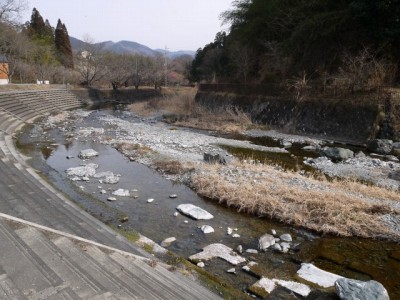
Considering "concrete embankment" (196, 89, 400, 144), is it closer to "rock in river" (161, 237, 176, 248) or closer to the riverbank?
the riverbank

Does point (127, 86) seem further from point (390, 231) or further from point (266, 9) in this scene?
point (390, 231)

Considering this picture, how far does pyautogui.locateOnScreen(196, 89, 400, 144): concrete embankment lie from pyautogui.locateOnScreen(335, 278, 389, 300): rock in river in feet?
52.1

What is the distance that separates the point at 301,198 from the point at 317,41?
2103cm

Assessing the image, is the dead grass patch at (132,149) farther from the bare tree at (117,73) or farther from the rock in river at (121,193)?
the bare tree at (117,73)

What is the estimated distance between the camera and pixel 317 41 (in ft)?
85.3

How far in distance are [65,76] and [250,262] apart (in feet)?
163

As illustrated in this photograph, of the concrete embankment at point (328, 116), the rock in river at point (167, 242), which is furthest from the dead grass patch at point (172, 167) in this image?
the concrete embankment at point (328, 116)

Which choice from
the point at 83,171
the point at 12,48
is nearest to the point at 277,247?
the point at 83,171

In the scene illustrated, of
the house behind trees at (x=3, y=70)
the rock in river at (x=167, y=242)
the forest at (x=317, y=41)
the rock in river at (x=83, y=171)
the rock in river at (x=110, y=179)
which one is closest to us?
the rock in river at (x=167, y=242)

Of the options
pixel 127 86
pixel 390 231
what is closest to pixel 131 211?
pixel 390 231

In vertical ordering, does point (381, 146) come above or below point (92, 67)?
below

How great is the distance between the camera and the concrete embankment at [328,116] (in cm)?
1892

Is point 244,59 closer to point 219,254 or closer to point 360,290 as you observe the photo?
point 219,254

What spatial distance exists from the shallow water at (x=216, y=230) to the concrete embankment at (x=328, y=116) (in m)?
13.5
